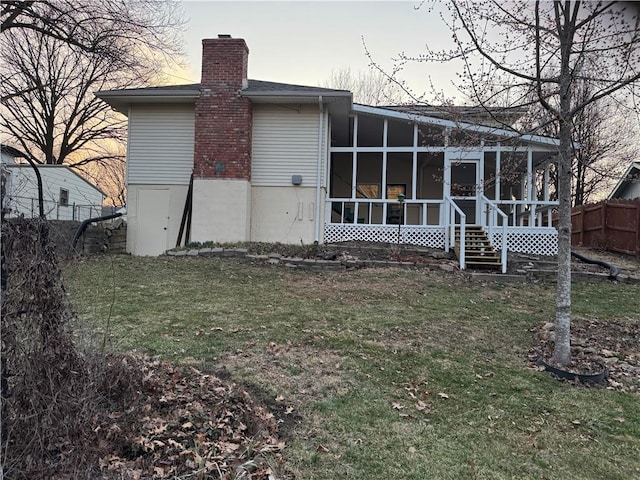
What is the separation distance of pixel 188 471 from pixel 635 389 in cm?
417

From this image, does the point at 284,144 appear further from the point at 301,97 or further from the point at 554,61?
the point at 554,61

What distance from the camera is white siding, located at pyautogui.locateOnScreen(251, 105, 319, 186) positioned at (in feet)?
39.0

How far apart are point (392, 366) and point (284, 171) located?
849cm

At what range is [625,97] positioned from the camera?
4.73 meters

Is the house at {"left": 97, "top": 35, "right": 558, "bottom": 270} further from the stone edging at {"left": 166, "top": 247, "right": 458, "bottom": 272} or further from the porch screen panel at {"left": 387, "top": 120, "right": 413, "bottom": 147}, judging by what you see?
the stone edging at {"left": 166, "top": 247, "right": 458, "bottom": 272}

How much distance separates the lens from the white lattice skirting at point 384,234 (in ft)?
37.7

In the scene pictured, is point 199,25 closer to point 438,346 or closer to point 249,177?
point 249,177

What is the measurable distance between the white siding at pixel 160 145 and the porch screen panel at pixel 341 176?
5.20 metres

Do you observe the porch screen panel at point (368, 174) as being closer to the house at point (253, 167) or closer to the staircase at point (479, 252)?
the house at point (253, 167)

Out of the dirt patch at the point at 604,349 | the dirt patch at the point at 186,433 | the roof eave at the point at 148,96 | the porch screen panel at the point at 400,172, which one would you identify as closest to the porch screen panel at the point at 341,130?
the porch screen panel at the point at 400,172

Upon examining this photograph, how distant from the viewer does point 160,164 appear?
40.2 feet

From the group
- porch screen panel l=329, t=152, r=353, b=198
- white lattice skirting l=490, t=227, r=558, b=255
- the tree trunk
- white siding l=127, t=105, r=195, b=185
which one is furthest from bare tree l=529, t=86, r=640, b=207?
white siding l=127, t=105, r=195, b=185

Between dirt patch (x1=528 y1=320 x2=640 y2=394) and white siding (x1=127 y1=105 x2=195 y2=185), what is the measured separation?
10137 mm

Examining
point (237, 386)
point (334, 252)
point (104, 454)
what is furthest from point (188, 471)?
point (334, 252)
